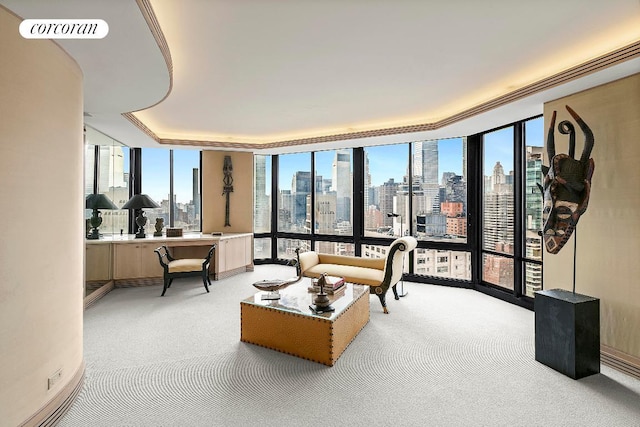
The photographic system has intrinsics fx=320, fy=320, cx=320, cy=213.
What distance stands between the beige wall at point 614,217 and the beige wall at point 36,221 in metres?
4.37

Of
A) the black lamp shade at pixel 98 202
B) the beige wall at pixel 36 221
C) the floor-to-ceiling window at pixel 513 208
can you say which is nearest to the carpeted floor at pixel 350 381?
the beige wall at pixel 36 221

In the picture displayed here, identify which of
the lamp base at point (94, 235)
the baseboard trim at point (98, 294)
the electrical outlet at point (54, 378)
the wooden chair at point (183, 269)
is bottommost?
the baseboard trim at point (98, 294)

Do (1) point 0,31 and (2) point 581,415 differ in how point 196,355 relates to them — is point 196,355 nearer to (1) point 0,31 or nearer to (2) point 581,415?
(1) point 0,31

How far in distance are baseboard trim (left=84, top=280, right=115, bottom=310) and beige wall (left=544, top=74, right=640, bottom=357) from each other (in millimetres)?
5838

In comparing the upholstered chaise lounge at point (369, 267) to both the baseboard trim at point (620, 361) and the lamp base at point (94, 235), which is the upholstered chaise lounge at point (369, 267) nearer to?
the baseboard trim at point (620, 361)

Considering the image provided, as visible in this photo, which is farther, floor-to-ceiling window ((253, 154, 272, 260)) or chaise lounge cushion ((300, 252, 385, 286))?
floor-to-ceiling window ((253, 154, 272, 260))

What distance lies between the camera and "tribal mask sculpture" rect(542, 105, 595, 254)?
8.73ft

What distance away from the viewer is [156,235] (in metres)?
5.88

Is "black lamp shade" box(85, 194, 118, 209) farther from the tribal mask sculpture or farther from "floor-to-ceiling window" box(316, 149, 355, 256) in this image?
the tribal mask sculpture

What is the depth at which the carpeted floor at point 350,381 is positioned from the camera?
83.3 inches

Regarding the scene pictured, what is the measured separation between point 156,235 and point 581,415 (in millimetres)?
6117

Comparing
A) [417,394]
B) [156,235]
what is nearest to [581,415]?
[417,394]

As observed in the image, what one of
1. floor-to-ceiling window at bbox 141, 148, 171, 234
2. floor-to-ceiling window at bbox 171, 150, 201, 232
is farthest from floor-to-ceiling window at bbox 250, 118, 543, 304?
floor-to-ceiling window at bbox 141, 148, 171, 234

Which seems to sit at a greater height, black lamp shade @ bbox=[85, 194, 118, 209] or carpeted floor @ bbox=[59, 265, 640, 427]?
black lamp shade @ bbox=[85, 194, 118, 209]
